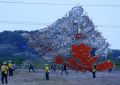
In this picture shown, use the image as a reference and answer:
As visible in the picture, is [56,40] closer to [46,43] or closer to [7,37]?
[46,43]

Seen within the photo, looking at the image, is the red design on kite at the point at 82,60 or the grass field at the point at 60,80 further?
the red design on kite at the point at 82,60

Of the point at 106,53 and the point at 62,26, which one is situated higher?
the point at 62,26

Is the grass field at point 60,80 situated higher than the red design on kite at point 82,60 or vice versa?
the red design on kite at point 82,60

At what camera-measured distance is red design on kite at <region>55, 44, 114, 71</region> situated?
48.7m

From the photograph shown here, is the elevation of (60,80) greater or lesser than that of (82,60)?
lesser

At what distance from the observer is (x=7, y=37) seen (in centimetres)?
11169

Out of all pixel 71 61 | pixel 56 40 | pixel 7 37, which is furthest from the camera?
pixel 7 37

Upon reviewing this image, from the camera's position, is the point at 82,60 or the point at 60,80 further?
the point at 82,60

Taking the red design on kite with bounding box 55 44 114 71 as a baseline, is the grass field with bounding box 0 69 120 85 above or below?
below

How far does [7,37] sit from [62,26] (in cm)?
6022

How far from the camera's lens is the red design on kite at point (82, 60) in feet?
160

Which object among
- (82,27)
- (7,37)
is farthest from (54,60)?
(7,37)

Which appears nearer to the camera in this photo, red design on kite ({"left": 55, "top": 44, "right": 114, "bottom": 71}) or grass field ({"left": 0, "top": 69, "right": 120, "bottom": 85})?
grass field ({"left": 0, "top": 69, "right": 120, "bottom": 85})

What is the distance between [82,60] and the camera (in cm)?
4934
